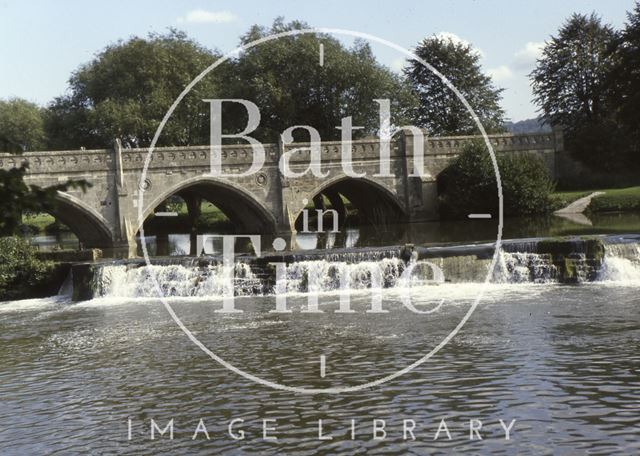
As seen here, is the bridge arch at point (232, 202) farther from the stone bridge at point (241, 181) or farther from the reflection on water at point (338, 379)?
the reflection on water at point (338, 379)

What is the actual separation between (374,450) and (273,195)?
33.7 metres

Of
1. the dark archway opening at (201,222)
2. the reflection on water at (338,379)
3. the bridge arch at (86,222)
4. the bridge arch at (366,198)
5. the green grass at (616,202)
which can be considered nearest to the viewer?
the reflection on water at (338,379)

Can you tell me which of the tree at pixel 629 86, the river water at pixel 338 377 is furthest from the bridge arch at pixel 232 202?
the tree at pixel 629 86

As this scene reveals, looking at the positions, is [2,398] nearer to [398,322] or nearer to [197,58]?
[398,322]

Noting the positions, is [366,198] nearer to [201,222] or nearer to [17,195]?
[201,222]

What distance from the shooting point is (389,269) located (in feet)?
84.0

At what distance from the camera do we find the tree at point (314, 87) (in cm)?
5341

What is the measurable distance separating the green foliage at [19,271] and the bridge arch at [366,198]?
17428 mm

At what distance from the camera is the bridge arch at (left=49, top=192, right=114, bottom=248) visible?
39.1 meters

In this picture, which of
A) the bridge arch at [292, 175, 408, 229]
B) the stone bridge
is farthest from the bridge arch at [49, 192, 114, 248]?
the bridge arch at [292, 175, 408, 229]

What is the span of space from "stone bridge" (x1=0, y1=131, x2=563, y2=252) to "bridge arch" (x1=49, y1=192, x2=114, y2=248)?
0.16ft

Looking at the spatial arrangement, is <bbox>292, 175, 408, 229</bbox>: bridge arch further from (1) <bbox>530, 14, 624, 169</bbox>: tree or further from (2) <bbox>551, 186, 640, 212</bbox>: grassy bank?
(1) <bbox>530, 14, 624, 169</bbox>: tree

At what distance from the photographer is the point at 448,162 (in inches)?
1876

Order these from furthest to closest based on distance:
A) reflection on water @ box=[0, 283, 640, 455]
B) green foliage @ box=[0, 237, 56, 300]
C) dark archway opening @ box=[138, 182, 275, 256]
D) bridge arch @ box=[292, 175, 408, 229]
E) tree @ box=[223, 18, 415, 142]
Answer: tree @ box=[223, 18, 415, 142] → bridge arch @ box=[292, 175, 408, 229] → dark archway opening @ box=[138, 182, 275, 256] → green foliage @ box=[0, 237, 56, 300] → reflection on water @ box=[0, 283, 640, 455]
